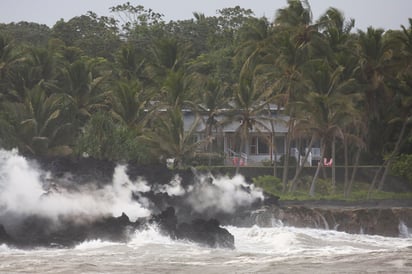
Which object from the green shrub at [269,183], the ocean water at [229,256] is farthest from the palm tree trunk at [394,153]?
the ocean water at [229,256]

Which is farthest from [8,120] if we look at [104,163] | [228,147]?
[228,147]

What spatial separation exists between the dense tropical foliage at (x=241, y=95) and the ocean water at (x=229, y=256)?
35.9ft

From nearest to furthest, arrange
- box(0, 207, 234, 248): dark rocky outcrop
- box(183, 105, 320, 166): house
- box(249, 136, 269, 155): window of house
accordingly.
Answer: box(0, 207, 234, 248): dark rocky outcrop → box(183, 105, 320, 166): house → box(249, 136, 269, 155): window of house

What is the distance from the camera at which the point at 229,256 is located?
2386cm

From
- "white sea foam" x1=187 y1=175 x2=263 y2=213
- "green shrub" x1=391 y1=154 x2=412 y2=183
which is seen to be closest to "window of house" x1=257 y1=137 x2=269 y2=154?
"green shrub" x1=391 y1=154 x2=412 y2=183

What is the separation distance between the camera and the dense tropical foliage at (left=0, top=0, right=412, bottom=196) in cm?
3869

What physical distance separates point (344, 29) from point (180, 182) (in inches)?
653

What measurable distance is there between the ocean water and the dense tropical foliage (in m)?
10.9

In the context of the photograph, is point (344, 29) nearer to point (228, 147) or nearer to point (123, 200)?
point (228, 147)

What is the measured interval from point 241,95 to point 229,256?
715 inches

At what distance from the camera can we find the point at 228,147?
52.1 meters

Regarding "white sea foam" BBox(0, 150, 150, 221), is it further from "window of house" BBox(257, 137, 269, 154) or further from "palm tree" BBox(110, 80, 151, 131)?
"window of house" BBox(257, 137, 269, 154)

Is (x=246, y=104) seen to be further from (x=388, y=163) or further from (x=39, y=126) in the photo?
(x=39, y=126)

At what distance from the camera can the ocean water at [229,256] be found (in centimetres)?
2087
